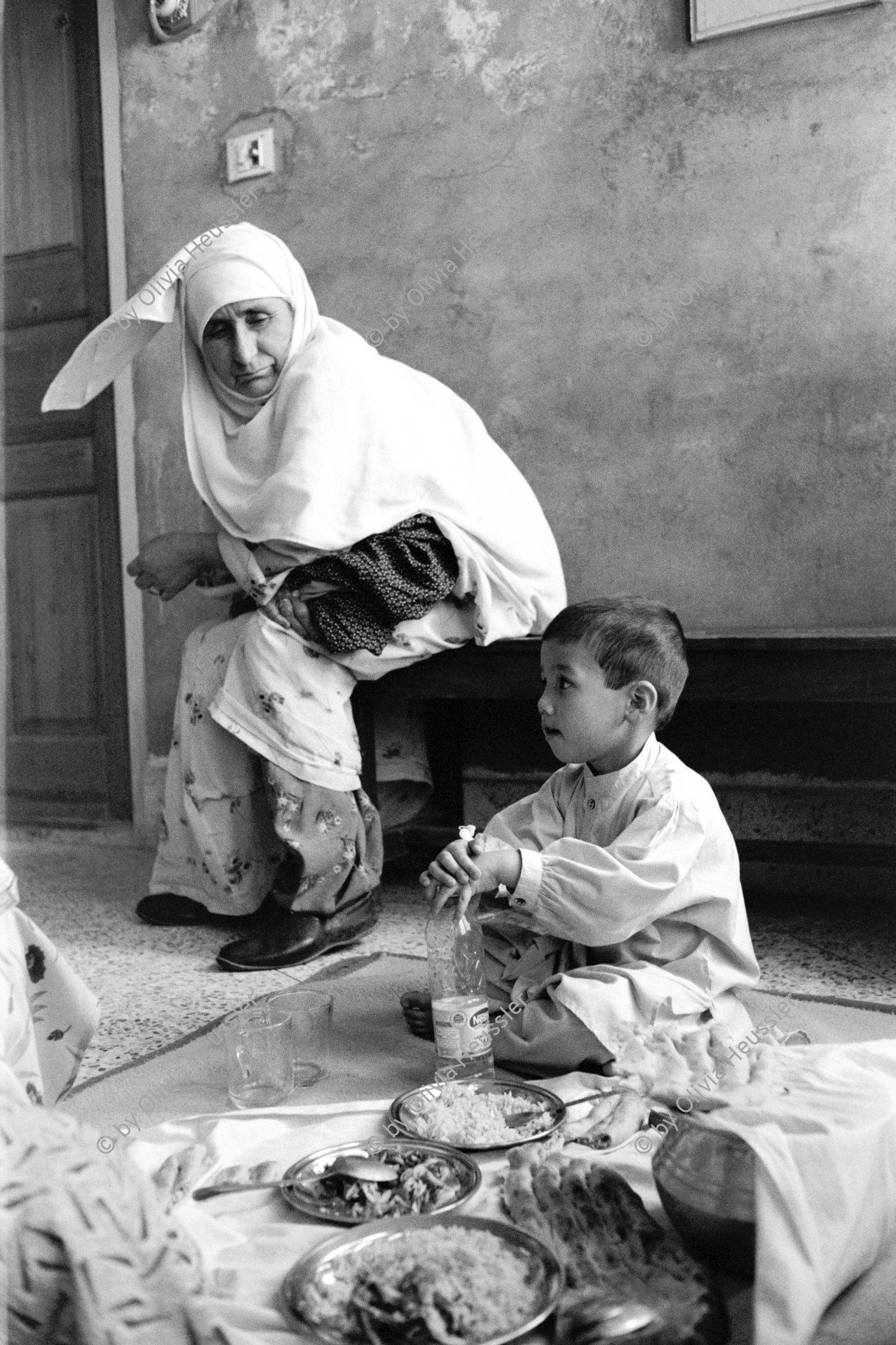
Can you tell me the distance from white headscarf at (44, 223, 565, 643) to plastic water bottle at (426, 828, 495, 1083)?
804 mm

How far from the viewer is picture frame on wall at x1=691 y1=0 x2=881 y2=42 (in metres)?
2.31

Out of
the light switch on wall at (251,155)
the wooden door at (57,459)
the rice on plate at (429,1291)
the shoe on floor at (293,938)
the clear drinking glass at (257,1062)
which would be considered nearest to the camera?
the rice on plate at (429,1291)

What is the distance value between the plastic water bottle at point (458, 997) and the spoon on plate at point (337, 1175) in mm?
336

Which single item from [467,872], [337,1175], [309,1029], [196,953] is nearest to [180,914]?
[196,953]

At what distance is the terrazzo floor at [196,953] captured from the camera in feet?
5.95

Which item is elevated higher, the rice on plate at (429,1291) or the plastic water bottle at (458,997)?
the rice on plate at (429,1291)

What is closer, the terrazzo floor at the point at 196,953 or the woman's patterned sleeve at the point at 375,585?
the terrazzo floor at the point at 196,953

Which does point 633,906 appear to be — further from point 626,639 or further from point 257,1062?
point 257,1062

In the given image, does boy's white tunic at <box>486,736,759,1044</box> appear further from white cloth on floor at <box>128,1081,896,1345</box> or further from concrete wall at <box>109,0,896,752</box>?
concrete wall at <box>109,0,896,752</box>

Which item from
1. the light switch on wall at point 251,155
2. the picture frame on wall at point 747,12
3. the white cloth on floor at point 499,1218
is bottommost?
the white cloth on floor at point 499,1218

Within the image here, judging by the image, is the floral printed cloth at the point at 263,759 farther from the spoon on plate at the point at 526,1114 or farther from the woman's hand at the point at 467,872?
the spoon on plate at the point at 526,1114

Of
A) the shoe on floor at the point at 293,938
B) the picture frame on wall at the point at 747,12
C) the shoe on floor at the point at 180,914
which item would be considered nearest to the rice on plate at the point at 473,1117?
the shoe on floor at the point at 293,938

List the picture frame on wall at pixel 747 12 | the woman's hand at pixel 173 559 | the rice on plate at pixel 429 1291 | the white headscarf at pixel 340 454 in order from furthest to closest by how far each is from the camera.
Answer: the woman's hand at pixel 173 559 → the picture frame on wall at pixel 747 12 → the white headscarf at pixel 340 454 → the rice on plate at pixel 429 1291

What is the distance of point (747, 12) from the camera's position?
2.38m
